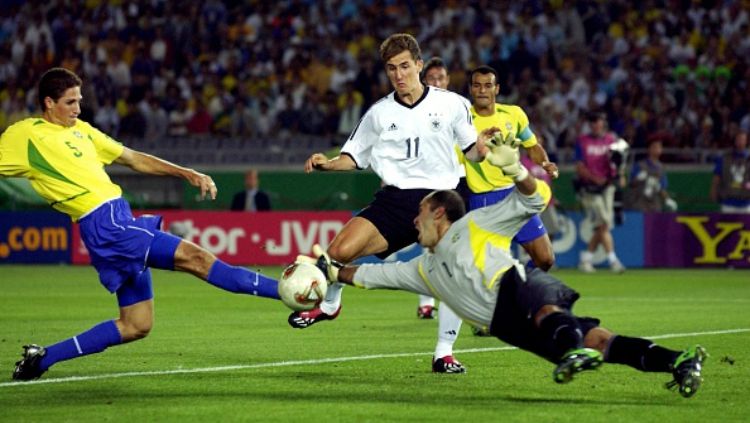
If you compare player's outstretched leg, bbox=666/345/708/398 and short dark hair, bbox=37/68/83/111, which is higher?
short dark hair, bbox=37/68/83/111

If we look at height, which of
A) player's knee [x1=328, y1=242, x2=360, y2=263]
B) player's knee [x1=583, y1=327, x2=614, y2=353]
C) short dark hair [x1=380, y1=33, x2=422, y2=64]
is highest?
short dark hair [x1=380, y1=33, x2=422, y2=64]

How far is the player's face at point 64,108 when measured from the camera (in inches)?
387

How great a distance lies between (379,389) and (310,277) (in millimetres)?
1000

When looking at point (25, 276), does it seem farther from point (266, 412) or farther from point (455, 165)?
point (266, 412)

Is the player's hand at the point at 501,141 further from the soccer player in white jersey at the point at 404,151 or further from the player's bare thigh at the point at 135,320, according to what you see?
the player's bare thigh at the point at 135,320

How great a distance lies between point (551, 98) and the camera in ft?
90.5

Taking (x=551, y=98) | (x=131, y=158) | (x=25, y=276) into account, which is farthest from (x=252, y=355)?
(x=551, y=98)

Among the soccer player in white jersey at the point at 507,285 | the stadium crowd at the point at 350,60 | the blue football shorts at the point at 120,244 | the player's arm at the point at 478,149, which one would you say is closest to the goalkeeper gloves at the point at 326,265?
the soccer player in white jersey at the point at 507,285

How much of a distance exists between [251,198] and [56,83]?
1521cm

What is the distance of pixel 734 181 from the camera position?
2436 cm

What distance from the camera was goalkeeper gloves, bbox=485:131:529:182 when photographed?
812cm

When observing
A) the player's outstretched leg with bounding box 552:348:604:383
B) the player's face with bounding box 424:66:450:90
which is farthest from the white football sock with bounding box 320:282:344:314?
the player's face with bounding box 424:66:450:90

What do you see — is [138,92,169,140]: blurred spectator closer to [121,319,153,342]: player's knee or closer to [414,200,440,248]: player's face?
[121,319,153,342]: player's knee

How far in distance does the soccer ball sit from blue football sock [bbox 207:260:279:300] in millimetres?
567
